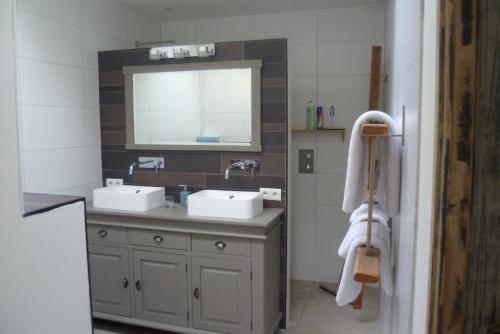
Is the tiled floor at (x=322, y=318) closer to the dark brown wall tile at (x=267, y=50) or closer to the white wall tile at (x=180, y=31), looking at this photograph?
the dark brown wall tile at (x=267, y=50)

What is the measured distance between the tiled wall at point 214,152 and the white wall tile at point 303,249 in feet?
2.79

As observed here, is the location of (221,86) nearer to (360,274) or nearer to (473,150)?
(360,274)

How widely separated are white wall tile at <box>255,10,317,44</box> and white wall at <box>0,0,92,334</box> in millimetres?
2656

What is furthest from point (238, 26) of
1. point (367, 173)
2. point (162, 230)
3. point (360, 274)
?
point (360, 274)

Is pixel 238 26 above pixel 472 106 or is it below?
above

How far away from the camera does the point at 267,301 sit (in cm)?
265

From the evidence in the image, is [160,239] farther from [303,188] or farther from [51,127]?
[303,188]

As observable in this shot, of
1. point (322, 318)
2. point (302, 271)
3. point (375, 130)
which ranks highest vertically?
point (375, 130)

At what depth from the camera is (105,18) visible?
324 centimetres

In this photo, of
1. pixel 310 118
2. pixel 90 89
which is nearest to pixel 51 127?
pixel 90 89

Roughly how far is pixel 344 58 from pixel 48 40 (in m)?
2.30

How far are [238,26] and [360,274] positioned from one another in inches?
120

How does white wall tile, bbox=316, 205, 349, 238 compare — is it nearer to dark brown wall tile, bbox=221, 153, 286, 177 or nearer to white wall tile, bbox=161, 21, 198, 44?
dark brown wall tile, bbox=221, 153, 286, 177

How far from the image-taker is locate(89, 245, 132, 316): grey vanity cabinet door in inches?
112
